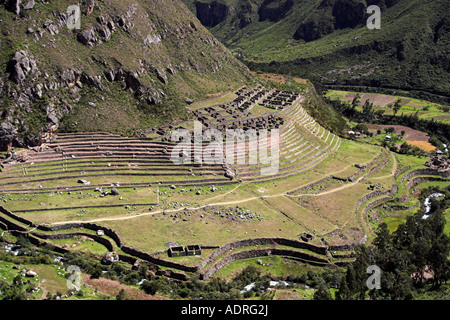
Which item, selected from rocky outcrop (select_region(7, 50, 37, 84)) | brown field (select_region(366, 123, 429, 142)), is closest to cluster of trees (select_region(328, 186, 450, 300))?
rocky outcrop (select_region(7, 50, 37, 84))

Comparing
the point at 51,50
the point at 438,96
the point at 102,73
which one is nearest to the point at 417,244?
the point at 102,73

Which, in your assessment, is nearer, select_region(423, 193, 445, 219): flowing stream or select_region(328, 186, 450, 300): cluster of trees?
select_region(328, 186, 450, 300): cluster of trees

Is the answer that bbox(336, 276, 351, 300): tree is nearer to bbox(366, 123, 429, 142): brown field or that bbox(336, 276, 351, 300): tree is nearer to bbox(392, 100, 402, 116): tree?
bbox(366, 123, 429, 142): brown field

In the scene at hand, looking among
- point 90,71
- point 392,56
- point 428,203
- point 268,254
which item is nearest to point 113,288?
point 268,254

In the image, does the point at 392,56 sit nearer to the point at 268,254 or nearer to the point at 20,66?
the point at 268,254

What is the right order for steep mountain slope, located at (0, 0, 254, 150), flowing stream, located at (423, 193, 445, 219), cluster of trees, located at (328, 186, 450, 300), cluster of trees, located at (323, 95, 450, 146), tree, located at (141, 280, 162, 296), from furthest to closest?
1. cluster of trees, located at (323, 95, 450, 146)
2. flowing stream, located at (423, 193, 445, 219)
3. steep mountain slope, located at (0, 0, 254, 150)
4. cluster of trees, located at (328, 186, 450, 300)
5. tree, located at (141, 280, 162, 296)

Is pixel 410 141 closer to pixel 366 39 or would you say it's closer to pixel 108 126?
pixel 108 126
